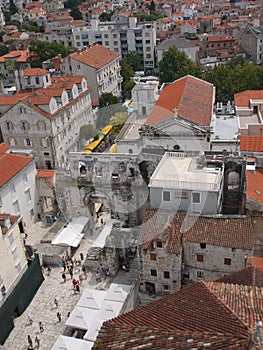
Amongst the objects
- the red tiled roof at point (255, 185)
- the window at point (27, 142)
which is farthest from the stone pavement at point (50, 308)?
the window at point (27, 142)

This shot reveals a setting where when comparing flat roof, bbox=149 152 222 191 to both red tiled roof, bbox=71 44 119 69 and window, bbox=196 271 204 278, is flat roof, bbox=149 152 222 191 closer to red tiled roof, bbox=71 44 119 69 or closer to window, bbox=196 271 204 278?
window, bbox=196 271 204 278

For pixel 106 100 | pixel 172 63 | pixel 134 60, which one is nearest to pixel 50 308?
pixel 106 100

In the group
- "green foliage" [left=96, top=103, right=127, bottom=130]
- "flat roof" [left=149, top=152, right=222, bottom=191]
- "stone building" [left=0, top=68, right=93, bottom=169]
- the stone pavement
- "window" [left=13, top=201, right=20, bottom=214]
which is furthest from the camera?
"green foliage" [left=96, top=103, right=127, bottom=130]

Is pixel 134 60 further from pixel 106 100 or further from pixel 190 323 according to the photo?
pixel 190 323

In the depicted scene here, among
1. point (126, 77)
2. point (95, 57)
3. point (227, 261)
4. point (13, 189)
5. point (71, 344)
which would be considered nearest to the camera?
point (71, 344)

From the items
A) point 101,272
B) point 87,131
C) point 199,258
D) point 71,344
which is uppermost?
point 199,258

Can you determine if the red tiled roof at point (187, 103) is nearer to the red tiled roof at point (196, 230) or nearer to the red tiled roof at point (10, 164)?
the red tiled roof at point (196, 230)

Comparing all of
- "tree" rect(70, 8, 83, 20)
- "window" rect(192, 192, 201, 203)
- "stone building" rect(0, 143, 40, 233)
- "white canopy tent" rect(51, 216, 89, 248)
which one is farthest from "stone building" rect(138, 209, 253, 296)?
"tree" rect(70, 8, 83, 20)
